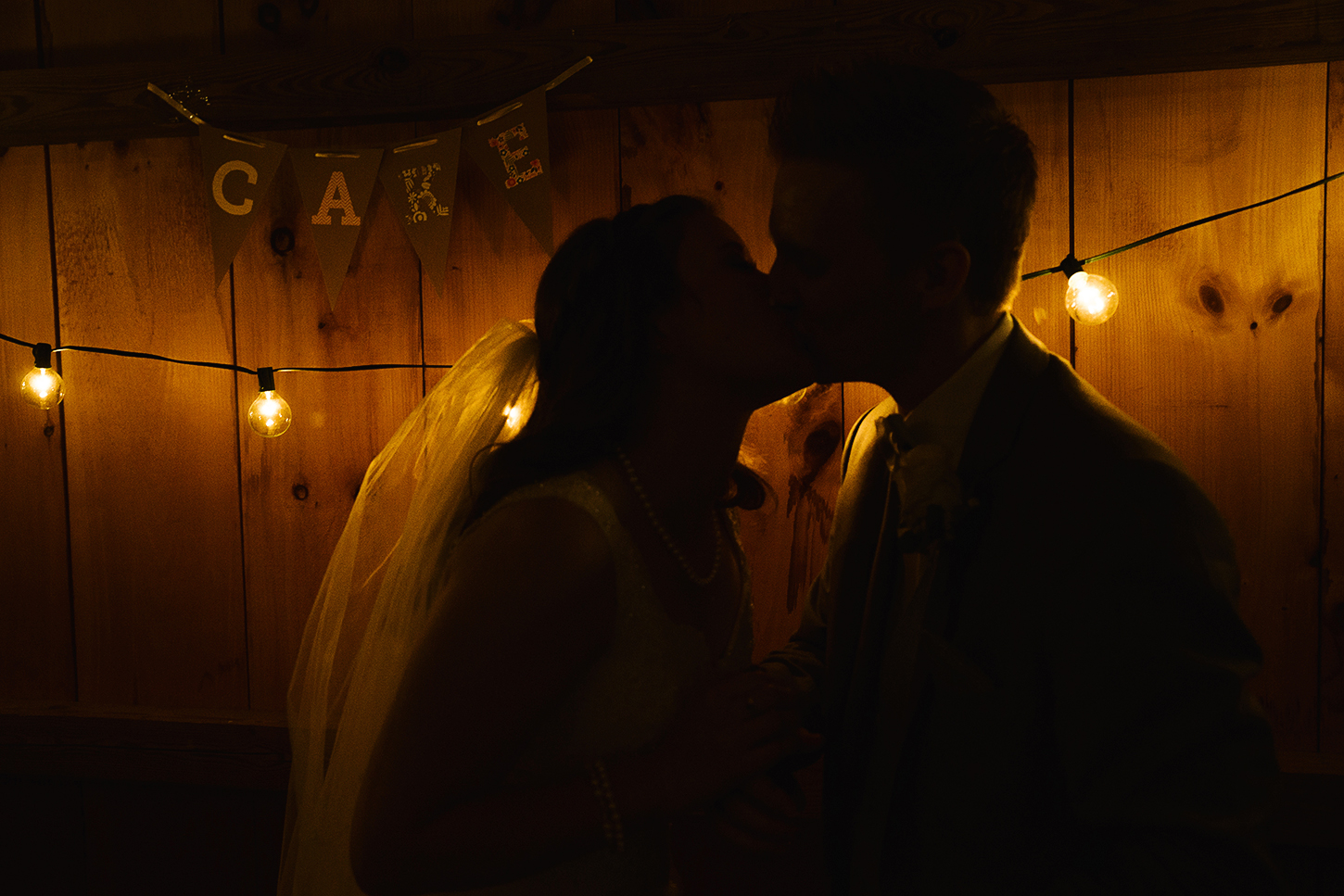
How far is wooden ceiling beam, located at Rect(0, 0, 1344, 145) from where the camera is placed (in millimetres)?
1750

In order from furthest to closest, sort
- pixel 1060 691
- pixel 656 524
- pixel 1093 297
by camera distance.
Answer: pixel 1093 297
pixel 656 524
pixel 1060 691

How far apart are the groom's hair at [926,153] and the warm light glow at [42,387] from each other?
1929 mm

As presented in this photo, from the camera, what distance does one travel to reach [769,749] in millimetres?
1362

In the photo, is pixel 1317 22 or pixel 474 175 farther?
pixel 474 175

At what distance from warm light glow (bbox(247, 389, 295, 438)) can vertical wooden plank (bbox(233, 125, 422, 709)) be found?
0.16m

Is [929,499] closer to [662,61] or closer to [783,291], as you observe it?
[783,291]

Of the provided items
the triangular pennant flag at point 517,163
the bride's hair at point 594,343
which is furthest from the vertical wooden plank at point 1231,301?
the triangular pennant flag at point 517,163

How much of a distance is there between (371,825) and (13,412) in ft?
6.48

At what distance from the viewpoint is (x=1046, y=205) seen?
1993 mm

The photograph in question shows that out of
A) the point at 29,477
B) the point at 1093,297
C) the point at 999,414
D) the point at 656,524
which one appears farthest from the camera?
the point at 29,477

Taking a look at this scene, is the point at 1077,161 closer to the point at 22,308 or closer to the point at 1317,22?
the point at 1317,22

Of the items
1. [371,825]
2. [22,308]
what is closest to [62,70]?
[22,308]

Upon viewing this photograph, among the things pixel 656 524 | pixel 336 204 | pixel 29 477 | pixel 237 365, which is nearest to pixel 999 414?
pixel 656 524

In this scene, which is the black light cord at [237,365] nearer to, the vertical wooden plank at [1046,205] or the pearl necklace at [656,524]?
the pearl necklace at [656,524]
